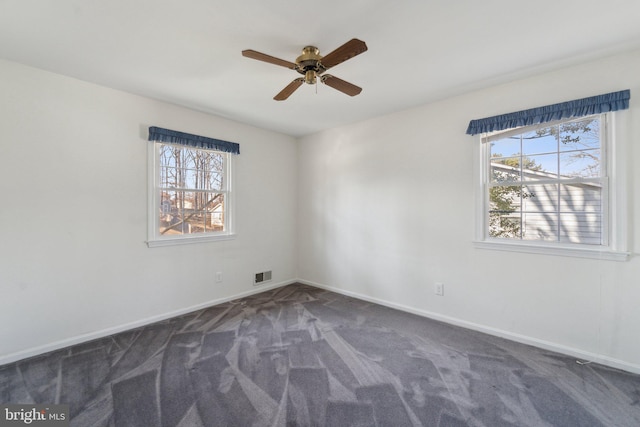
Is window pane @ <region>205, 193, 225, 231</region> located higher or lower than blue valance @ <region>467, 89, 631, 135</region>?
lower

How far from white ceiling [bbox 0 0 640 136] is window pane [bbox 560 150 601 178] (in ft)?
2.60

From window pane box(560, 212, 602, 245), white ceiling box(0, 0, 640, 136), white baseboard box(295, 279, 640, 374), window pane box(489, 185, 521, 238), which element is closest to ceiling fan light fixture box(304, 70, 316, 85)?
white ceiling box(0, 0, 640, 136)

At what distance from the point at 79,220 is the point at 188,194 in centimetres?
108

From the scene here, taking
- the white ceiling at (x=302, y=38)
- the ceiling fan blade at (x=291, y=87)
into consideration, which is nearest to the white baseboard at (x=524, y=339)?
the white ceiling at (x=302, y=38)

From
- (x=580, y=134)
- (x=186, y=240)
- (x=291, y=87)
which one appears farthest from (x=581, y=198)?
(x=186, y=240)

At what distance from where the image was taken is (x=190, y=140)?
125 inches

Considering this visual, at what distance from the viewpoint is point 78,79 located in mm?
2514

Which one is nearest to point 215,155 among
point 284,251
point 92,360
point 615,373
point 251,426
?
point 284,251

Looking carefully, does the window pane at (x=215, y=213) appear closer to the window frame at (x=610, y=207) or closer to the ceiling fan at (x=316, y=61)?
the ceiling fan at (x=316, y=61)

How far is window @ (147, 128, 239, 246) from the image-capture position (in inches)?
120

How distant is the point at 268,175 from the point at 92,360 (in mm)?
2934

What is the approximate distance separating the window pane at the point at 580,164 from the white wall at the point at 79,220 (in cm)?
388

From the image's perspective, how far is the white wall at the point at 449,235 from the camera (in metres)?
2.16

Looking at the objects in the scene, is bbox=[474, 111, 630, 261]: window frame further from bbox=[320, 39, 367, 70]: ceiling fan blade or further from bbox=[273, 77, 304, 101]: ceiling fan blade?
bbox=[273, 77, 304, 101]: ceiling fan blade
